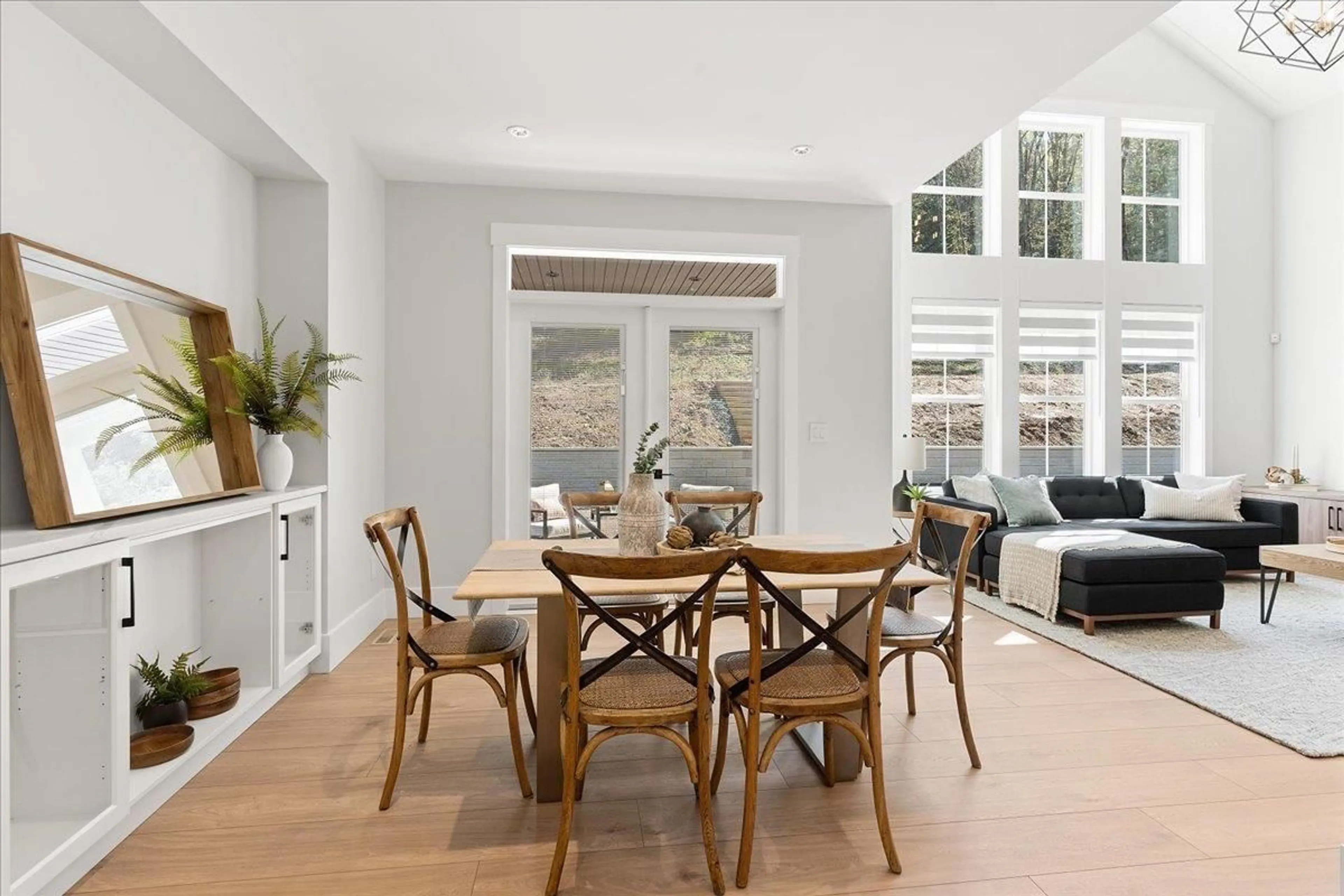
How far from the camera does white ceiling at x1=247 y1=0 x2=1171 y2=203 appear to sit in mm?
2660

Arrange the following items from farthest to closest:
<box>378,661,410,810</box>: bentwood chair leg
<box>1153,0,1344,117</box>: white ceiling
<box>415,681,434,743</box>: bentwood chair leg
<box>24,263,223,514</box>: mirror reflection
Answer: <box>1153,0,1344,117</box>: white ceiling
<box>415,681,434,743</box>: bentwood chair leg
<box>378,661,410,810</box>: bentwood chair leg
<box>24,263,223,514</box>: mirror reflection

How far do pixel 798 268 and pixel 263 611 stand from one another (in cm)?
Result: 370

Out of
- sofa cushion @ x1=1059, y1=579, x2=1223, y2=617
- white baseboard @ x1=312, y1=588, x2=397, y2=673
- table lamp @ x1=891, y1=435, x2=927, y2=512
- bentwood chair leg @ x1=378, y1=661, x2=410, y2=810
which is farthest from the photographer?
table lamp @ x1=891, y1=435, x2=927, y2=512

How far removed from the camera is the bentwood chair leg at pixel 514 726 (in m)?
2.19

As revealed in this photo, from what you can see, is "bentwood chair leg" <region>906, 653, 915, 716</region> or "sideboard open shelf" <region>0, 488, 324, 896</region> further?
"bentwood chair leg" <region>906, 653, 915, 716</region>

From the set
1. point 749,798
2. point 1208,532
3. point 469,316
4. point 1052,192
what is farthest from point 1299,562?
point 469,316

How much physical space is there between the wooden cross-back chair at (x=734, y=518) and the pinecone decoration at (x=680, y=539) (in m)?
0.49

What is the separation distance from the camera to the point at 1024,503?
5266 millimetres

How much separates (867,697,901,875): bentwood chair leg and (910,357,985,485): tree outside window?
15.0 ft

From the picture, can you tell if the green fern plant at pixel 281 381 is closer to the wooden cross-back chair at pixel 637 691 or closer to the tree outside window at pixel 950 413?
the wooden cross-back chair at pixel 637 691

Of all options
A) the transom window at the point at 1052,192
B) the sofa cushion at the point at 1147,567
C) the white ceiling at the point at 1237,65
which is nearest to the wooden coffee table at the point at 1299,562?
the sofa cushion at the point at 1147,567

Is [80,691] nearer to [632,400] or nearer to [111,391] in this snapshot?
[111,391]

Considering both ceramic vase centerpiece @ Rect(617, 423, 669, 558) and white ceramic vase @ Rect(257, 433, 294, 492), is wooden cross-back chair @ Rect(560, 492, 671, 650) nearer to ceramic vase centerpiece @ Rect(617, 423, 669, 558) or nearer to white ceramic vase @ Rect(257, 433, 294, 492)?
ceramic vase centerpiece @ Rect(617, 423, 669, 558)

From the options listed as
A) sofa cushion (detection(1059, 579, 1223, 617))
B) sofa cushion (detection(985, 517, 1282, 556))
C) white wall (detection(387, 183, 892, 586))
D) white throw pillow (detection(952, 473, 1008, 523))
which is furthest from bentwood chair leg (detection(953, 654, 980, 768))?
white throw pillow (detection(952, 473, 1008, 523))
